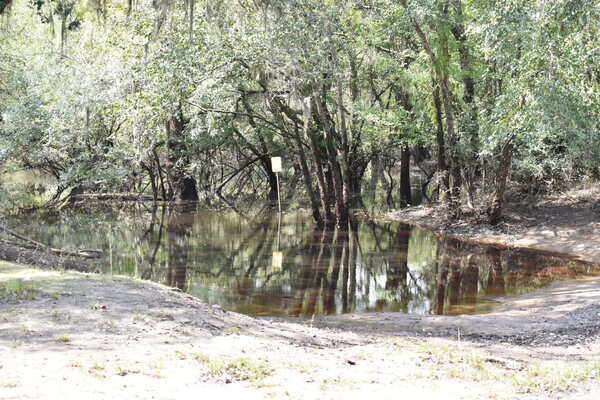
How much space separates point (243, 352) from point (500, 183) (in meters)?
13.8

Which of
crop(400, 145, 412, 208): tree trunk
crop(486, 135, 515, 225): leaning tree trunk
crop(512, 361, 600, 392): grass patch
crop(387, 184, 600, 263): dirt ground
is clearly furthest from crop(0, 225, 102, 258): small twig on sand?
crop(400, 145, 412, 208): tree trunk

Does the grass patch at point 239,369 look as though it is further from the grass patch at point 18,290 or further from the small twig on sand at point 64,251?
the small twig on sand at point 64,251

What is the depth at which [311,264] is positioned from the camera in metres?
14.9

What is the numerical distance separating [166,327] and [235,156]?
→ 90.8 feet

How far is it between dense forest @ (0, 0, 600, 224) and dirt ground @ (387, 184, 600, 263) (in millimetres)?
653

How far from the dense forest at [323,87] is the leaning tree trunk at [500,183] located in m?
0.05

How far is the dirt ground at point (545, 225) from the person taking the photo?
54.2ft

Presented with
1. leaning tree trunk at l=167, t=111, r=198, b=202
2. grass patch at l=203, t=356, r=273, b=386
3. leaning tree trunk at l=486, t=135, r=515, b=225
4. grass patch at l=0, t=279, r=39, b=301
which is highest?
leaning tree trunk at l=167, t=111, r=198, b=202

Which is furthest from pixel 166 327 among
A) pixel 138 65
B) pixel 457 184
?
pixel 457 184

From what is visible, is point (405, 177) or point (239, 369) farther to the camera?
point (405, 177)

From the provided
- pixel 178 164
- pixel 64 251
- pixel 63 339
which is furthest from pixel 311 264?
pixel 178 164

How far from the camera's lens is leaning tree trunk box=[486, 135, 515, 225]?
57.4ft

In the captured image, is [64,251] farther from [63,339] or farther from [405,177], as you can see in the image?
[405,177]

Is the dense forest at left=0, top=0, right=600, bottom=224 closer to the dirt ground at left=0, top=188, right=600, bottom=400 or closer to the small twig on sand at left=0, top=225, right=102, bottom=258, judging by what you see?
the dirt ground at left=0, top=188, right=600, bottom=400
